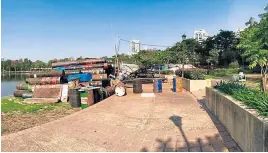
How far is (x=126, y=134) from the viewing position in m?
6.22

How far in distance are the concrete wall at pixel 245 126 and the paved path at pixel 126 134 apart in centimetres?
25

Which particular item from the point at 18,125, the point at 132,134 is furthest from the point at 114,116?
the point at 18,125

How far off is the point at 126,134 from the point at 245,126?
282cm

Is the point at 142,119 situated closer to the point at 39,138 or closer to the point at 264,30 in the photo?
the point at 39,138

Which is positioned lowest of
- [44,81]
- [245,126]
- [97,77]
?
[245,126]

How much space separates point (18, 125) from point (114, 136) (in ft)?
11.5

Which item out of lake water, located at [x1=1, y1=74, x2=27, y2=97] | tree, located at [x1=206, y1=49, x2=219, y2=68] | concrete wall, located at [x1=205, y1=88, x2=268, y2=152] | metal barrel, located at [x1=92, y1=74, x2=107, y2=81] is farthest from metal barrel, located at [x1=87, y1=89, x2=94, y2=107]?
tree, located at [x1=206, y1=49, x2=219, y2=68]

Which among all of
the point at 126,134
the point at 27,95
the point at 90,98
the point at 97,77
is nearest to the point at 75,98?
the point at 90,98

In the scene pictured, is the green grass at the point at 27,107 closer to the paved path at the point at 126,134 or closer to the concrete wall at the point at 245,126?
the paved path at the point at 126,134

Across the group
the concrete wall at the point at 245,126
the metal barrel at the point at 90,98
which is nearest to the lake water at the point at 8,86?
the metal barrel at the point at 90,98

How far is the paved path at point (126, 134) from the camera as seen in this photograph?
5.18 m

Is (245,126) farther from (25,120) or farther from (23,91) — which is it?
(23,91)

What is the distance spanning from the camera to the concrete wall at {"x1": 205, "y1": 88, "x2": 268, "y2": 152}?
365 cm

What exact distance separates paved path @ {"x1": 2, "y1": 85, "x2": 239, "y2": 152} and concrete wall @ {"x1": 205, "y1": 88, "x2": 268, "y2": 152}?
251 mm
